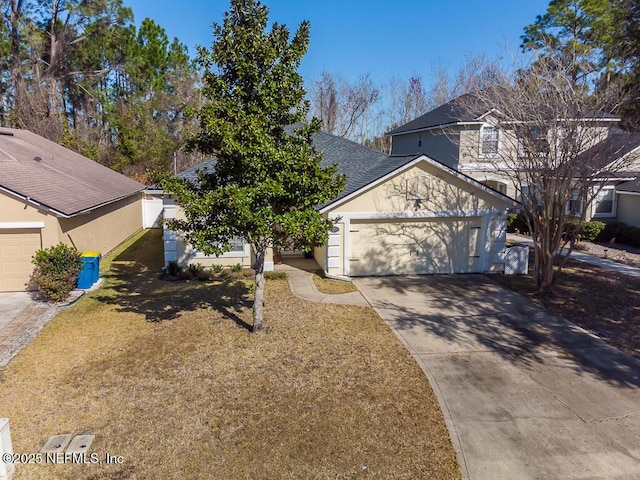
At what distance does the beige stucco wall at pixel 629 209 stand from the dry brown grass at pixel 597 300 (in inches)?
303

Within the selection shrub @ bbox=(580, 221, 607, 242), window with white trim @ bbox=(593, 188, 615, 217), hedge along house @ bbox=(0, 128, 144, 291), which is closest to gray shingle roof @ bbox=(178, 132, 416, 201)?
hedge along house @ bbox=(0, 128, 144, 291)

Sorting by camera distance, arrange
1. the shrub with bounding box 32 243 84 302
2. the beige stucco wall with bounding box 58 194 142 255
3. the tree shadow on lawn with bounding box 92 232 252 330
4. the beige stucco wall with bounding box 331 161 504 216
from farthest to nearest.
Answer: the beige stucco wall with bounding box 331 161 504 216 → the beige stucco wall with bounding box 58 194 142 255 → the shrub with bounding box 32 243 84 302 → the tree shadow on lawn with bounding box 92 232 252 330

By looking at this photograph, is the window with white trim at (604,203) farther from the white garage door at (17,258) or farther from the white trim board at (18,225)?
the white garage door at (17,258)

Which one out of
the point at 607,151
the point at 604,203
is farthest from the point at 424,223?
the point at 604,203

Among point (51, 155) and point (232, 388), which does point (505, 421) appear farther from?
point (51, 155)

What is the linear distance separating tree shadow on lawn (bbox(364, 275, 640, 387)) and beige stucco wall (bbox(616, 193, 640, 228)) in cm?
1253

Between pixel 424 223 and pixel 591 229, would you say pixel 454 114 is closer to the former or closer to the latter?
pixel 591 229

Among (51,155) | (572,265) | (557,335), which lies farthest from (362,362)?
(51,155)

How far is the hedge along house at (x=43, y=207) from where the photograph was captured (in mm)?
13156

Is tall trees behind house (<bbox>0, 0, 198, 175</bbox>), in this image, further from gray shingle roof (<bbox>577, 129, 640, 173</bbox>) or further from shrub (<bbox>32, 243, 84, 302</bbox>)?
gray shingle roof (<bbox>577, 129, 640, 173</bbox>)

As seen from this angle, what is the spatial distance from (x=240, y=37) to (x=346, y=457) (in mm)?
7721

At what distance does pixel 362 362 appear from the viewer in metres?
8.55

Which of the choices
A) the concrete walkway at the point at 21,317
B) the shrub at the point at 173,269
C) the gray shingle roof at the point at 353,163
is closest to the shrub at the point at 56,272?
the concrete walkway at the point at 21,317

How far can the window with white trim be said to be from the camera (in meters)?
23.3
